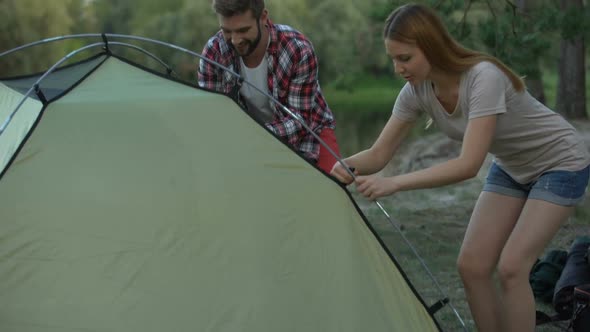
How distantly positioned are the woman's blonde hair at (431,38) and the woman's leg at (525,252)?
12.9 inches

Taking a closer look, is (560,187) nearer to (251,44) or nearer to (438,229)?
(251,44)

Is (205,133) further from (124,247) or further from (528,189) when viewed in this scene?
(528,189)

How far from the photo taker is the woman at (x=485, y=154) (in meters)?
2.08

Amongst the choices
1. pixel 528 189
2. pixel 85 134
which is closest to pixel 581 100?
pixel 528 189

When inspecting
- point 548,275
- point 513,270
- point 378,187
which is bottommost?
point 548,275

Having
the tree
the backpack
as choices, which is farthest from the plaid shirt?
the tree

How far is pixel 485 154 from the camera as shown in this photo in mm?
2078

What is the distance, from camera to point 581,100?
8273 mm

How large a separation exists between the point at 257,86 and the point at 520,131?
86 centimetres

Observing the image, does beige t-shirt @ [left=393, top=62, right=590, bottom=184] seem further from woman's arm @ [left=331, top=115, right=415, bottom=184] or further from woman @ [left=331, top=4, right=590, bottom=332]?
woman's arm @ [left=331, top=115, right=415, bottom=184]

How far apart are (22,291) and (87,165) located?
354mm

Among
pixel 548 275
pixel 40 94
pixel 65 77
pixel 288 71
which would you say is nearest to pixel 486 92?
pixel 288 71

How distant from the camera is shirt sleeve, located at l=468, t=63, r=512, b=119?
2.07m

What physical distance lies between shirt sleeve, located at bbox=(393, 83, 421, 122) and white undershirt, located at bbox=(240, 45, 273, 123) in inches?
19.8
